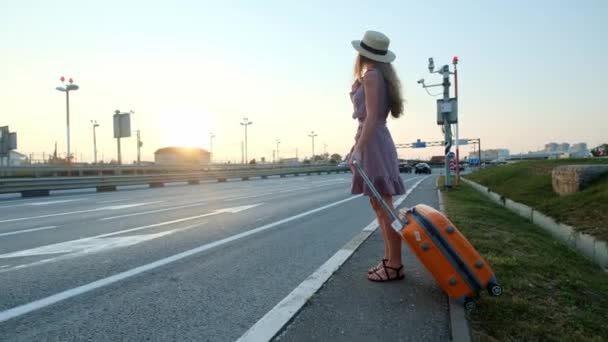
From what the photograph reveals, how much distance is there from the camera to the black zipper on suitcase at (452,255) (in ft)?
8.77

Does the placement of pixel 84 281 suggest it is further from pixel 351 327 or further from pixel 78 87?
pixel 78 87

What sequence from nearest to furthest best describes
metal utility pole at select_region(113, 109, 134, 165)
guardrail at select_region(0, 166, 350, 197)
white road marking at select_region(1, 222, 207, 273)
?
white road marking at select_region(1, 222, 207, 273)
guardrail at select_region(0, 166, 350, 197)
metal utility pole at select_region(113, 109, 134, 165)

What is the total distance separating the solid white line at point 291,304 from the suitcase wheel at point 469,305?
1.14 m

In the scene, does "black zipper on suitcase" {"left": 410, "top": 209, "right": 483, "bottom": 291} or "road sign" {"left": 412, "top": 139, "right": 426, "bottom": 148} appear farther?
"road sign" {"left": 412, "top": 139, "right": 426, "bottom": 148}

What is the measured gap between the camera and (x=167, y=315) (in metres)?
2.75

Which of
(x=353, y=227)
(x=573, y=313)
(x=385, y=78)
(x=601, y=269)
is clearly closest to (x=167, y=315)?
(x=385, y=78)

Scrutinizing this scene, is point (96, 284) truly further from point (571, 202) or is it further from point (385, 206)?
point (571, 202)

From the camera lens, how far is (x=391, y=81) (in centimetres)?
333

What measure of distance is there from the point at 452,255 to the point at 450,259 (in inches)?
1.2

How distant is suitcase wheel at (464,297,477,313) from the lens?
104 inches

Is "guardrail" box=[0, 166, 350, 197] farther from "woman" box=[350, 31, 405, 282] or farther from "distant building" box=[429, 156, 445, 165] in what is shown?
"distant building" box=[429, 156, 445, 165]

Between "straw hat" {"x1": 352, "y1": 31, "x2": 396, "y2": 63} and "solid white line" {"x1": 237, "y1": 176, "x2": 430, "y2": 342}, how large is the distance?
2.03 meters

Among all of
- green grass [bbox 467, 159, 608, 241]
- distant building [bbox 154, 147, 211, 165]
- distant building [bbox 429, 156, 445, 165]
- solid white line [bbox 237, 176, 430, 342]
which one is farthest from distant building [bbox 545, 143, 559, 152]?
solid white line [bbox 237, 176, 430, 342]

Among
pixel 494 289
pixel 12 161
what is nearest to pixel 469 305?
pixel 494 289
